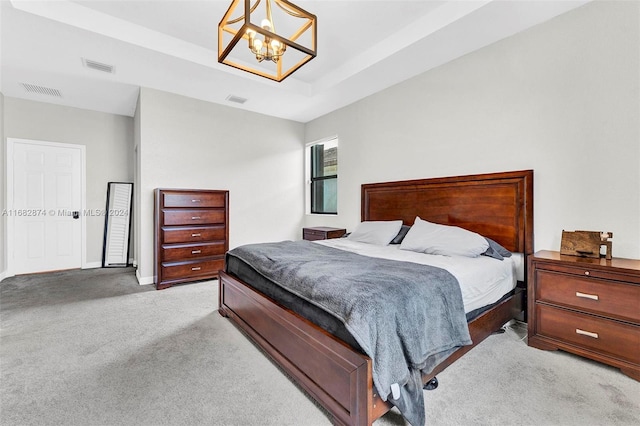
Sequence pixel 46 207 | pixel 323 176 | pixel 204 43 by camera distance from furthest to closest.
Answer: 1. pixel 323 176
2. pixel 46 207
3. pixel 204 43

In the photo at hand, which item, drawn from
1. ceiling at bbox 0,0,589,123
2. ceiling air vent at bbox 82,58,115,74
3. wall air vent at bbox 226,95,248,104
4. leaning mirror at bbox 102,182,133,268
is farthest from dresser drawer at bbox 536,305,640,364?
leaning mirror at bbox 102,182,133,268

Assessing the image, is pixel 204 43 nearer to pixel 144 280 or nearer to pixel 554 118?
pixel 144 280

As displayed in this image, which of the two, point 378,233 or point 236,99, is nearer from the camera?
point 378,233

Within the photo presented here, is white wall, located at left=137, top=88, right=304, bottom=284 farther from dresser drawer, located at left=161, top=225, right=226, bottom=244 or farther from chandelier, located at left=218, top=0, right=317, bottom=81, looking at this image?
chandelier, located at left=218, top=0, right=317, bottom=81

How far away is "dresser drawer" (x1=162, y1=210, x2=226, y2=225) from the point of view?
3.86 m

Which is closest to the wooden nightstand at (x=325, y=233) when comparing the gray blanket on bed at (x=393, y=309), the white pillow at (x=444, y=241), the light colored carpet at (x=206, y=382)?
the white pillow at (x=444, y=241)

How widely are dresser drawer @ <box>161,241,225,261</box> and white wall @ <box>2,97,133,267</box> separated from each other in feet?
7.29

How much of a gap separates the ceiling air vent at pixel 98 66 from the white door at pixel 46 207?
7.02 ft

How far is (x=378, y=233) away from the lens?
3.44 m

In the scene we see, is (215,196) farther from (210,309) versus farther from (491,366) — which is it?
(491,366)

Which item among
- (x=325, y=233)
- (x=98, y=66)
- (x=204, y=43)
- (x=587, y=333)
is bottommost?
(x=587, y=333)

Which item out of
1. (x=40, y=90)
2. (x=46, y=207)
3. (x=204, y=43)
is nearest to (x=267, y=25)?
(x=204, y=43)

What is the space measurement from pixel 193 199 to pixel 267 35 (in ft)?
9.22

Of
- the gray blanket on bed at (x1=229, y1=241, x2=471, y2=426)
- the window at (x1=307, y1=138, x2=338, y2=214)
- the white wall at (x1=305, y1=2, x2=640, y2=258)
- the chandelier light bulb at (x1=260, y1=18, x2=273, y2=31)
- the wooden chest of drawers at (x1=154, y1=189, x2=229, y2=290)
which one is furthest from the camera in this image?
the window at (x1=307, y1=138, x2=338, y2=214)
